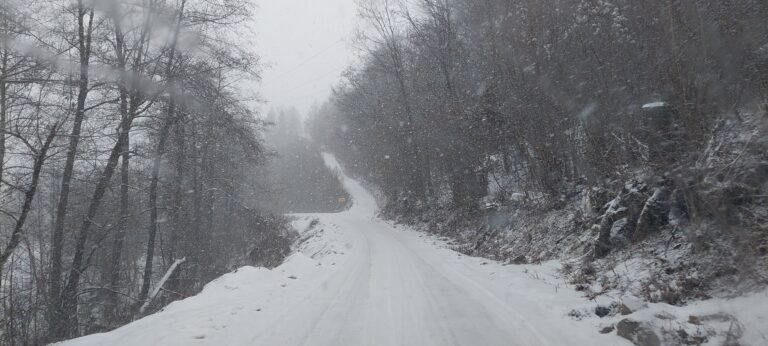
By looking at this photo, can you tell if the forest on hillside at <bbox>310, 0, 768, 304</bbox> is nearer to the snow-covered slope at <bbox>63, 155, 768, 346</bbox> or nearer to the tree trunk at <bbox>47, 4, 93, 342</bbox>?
the snow-covered slope at <bbox>63, 155, 768, 346</bbox>

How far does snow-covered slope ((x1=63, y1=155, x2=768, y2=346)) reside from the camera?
474cm

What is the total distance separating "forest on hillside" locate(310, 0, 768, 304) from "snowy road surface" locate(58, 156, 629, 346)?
1.10 metres

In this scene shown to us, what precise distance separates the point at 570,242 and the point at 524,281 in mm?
2059

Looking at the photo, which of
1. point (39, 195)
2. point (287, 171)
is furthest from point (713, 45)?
point (287, 171)

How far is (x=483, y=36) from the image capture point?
1377cm

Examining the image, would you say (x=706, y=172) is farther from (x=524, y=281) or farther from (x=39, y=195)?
(x=39, y=195)

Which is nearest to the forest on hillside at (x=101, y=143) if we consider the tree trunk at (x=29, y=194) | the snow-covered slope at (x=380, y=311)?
the tree trunk at (x=29, y=194)

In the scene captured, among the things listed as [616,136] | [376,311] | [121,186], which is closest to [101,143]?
[121,186]

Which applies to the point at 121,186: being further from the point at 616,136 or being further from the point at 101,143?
the point at 616,136

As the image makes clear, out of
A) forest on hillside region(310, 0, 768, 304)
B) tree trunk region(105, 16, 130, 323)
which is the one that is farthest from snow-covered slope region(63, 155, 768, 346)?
tree trunk region(105, 16, 130, 323)

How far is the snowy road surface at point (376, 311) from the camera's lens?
4.74m

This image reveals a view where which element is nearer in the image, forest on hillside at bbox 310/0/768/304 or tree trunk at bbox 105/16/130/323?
forest on hillside at bbox 310/0/768/304

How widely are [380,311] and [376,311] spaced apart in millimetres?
58

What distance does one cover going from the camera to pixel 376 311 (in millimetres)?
5945
